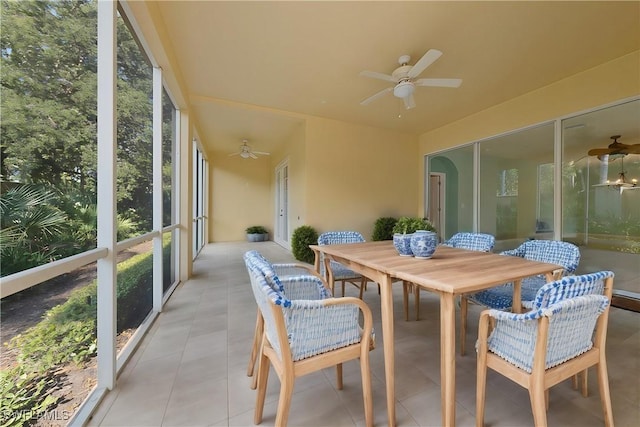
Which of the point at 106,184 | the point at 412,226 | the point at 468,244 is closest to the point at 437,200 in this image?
the point at 412,226

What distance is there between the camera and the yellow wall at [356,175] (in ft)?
16.3

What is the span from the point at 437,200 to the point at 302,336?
5.85 meters

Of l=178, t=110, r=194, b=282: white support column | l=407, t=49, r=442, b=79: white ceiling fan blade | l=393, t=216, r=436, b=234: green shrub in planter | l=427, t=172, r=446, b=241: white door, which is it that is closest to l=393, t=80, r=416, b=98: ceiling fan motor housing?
l=407, t=49, r=442, b=79: white ceiling fan blade

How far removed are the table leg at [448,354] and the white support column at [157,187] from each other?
264 centimetres

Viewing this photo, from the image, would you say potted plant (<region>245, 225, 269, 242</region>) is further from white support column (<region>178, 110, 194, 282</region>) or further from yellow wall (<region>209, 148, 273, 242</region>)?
white support column (<region>178, 110, 194, 282</region>)

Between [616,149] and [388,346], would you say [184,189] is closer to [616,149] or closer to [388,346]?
[388,346]

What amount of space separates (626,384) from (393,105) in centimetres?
403

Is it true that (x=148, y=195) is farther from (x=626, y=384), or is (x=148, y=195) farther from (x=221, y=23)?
(x=626, y=384)

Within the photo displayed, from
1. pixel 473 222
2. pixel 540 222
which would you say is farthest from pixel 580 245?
pixel 473 222

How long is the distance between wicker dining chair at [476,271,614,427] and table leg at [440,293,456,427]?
154 millimetres

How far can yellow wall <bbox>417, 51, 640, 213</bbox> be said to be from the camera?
291 cm

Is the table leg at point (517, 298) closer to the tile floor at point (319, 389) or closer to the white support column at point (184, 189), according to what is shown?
the tile floor at point (319, 389)

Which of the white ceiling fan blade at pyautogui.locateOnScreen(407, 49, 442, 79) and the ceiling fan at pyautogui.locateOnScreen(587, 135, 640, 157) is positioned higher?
the white ceiling fan blade at pyautogui.locateOnScreen(407, 49, 442, 79)

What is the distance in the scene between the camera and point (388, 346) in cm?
127
